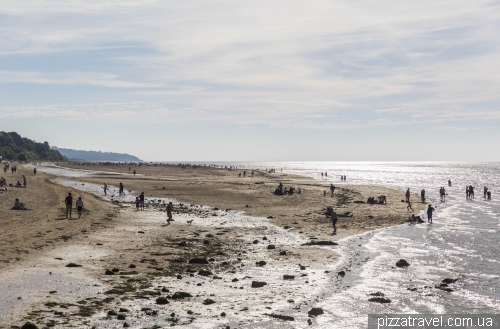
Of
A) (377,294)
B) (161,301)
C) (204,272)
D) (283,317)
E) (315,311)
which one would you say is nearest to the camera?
(283,317)

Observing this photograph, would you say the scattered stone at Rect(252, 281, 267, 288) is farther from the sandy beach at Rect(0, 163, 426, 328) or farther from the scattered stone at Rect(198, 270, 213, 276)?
the scattered stone at Rect(198, 270, 213, 276)

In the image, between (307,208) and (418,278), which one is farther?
(307,208)

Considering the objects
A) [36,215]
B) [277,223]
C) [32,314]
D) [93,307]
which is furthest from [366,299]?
[36,215]

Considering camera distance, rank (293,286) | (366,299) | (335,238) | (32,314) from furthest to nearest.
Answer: (335,238) → (293,286) → (366,299) → (32,314)

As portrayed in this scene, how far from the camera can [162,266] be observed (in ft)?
65.9

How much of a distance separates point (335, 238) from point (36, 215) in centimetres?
2253

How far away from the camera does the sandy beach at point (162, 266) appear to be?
1380 centimetres

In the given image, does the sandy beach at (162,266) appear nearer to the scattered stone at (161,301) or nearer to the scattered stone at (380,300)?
the scattered stone at (161,301)

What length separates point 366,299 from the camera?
16.6 m

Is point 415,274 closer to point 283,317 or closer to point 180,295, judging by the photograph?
point 283,317

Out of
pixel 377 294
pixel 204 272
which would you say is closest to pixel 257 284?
pixel 204 272

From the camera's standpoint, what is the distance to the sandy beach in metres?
13.8

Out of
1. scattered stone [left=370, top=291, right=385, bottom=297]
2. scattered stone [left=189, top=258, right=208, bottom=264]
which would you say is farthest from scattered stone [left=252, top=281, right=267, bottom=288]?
scattered stone [left=370, top=291, right=385, bottom=297]

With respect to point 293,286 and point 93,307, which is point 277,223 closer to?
point 293,286
